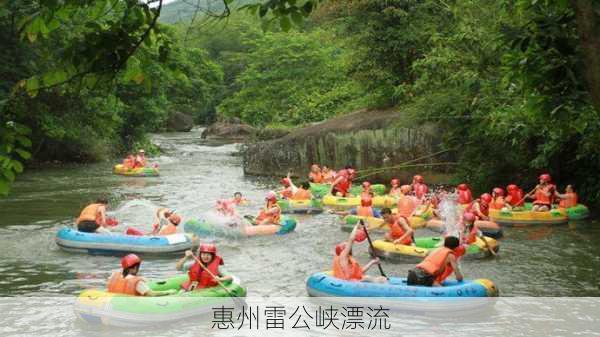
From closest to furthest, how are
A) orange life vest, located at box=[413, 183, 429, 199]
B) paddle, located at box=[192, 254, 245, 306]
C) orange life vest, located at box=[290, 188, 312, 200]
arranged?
paddle, located at box=[192, 254, 245, 306] → orange life vest, located at box=[413, 183, 429, 199] → orange life vest, located at box=[290, 188, 312, 200]

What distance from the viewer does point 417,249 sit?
12.9 meters

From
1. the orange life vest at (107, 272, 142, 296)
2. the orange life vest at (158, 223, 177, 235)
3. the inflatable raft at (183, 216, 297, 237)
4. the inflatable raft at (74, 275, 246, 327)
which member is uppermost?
the orange life vest at (158, 223, 177, 235)

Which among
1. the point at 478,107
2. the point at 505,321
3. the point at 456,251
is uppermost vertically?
the point at 478,107

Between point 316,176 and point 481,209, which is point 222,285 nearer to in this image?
point 481,209

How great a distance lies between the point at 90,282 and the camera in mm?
11828

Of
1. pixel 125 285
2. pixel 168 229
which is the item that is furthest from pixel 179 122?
pixel 125 285

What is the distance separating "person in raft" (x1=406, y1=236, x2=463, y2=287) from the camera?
9961 millimetres

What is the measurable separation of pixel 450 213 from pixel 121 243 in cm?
734

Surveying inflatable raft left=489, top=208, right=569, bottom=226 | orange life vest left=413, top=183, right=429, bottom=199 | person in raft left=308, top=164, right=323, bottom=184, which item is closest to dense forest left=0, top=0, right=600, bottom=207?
inflatable raft left=489, top=208, right=569, bottom=226

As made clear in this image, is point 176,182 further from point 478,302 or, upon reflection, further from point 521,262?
point 478,302

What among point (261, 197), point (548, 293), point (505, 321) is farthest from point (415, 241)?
point (261, 197)

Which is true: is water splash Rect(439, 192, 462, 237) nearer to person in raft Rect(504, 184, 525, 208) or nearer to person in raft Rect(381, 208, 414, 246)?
person in raft Rect(504, 184, 525, 208)

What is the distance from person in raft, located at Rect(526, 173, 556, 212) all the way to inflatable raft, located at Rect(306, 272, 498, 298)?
309 inches

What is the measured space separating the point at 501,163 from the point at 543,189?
2.76 metres
